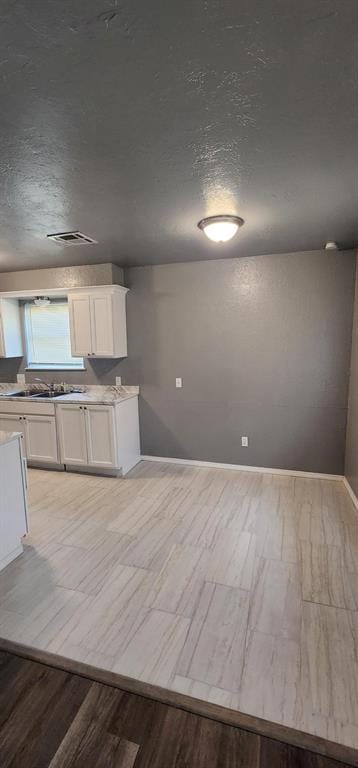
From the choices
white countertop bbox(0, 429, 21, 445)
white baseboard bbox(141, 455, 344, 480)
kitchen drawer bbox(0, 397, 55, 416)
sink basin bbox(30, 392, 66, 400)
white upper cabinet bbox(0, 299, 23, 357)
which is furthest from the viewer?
white upper cabinet bbox(0, 299, 23, 357)

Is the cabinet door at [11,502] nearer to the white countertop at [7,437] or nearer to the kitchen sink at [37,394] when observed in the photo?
the white countertop at [7,437]

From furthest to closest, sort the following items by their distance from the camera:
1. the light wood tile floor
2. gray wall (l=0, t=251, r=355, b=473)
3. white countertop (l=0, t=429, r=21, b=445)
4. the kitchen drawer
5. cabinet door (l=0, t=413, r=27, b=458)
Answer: cabinet door (l=0, t=413, r=27, b=458) → the kitchen drawer → gray wall (l=0, t=251, r=355, b=473) → white countertop (l=0, t=429, r=21, b=445) → the light wood tile floor

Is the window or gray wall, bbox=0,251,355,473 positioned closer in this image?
gray wall, bbox=0,251,355,473

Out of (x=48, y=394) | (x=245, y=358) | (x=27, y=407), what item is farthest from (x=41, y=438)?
(x=245, y=358)

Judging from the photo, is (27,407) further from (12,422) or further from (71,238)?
(71,238)

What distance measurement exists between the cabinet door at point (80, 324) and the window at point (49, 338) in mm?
425

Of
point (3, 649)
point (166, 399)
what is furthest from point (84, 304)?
point (3, 649)

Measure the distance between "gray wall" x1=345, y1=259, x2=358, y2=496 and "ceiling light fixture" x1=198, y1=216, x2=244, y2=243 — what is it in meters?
1.63

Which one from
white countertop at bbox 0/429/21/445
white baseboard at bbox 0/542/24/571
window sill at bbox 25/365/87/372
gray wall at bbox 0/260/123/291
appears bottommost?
white baseboard at bbox 0/542/24/571

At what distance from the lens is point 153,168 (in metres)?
1.78

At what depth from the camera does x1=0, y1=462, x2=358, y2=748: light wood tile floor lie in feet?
5.14

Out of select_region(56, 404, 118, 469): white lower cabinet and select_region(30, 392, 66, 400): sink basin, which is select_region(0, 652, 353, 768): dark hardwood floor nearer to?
select_region(56, 404, 118, 469): white lower cabinet

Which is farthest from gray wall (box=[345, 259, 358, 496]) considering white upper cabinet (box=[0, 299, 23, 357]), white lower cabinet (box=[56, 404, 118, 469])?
white upper cabinet (box=[0, 299, 23, 357])

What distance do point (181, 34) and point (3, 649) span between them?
2586 millimetres
